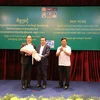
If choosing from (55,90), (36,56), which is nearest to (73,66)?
(55,90)

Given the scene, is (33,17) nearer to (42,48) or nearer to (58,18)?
(58,18)

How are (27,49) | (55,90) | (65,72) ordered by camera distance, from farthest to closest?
(65,72) → (55,90) → (27,49)

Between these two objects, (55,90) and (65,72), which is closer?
(55,90)

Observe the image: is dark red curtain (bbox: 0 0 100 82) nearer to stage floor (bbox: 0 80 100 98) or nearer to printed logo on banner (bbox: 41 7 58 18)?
printed logo on banner (bbox: 41 7 58 18)

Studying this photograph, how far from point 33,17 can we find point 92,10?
165 centimetres

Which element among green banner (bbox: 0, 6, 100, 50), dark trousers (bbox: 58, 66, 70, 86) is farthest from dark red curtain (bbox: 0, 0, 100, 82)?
dark trousers (bbox: 58, 66, 70, 86)

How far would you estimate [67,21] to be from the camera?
540cm

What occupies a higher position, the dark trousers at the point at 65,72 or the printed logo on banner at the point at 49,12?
the printed logo on banner at the point at 49,12

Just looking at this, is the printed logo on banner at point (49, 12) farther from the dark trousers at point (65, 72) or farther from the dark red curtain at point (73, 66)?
the dark trousers at point (65, 72)
